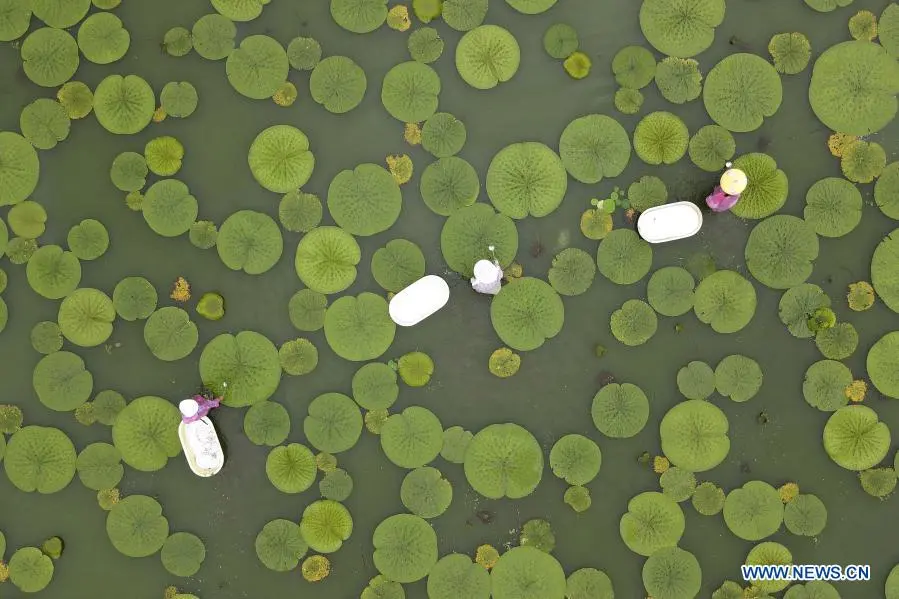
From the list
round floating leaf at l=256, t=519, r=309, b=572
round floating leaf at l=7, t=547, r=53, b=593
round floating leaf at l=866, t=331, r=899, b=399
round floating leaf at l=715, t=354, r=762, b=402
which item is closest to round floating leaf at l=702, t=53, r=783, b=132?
round floating leaf at l=715, t=354, r=762, b=402

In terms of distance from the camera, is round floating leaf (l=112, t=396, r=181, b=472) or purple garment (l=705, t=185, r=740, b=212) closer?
purple garment (l=705, t=185, r=740, b=212)

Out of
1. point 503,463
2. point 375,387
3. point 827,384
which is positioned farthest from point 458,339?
point 827,384

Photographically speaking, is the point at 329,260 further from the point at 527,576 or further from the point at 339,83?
the point at 527,576

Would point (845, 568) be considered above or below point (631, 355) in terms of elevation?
below

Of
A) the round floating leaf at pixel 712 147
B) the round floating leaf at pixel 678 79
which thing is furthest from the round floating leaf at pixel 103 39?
the round floating leaf at pixel 712 147

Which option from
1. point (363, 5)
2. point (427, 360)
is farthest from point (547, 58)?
point (427, 360)

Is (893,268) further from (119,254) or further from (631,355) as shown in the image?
(119,254)

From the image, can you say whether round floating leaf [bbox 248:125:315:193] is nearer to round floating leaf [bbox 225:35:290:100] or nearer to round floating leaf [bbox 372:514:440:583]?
round floating leaf [bbox 225:35:290:100]
